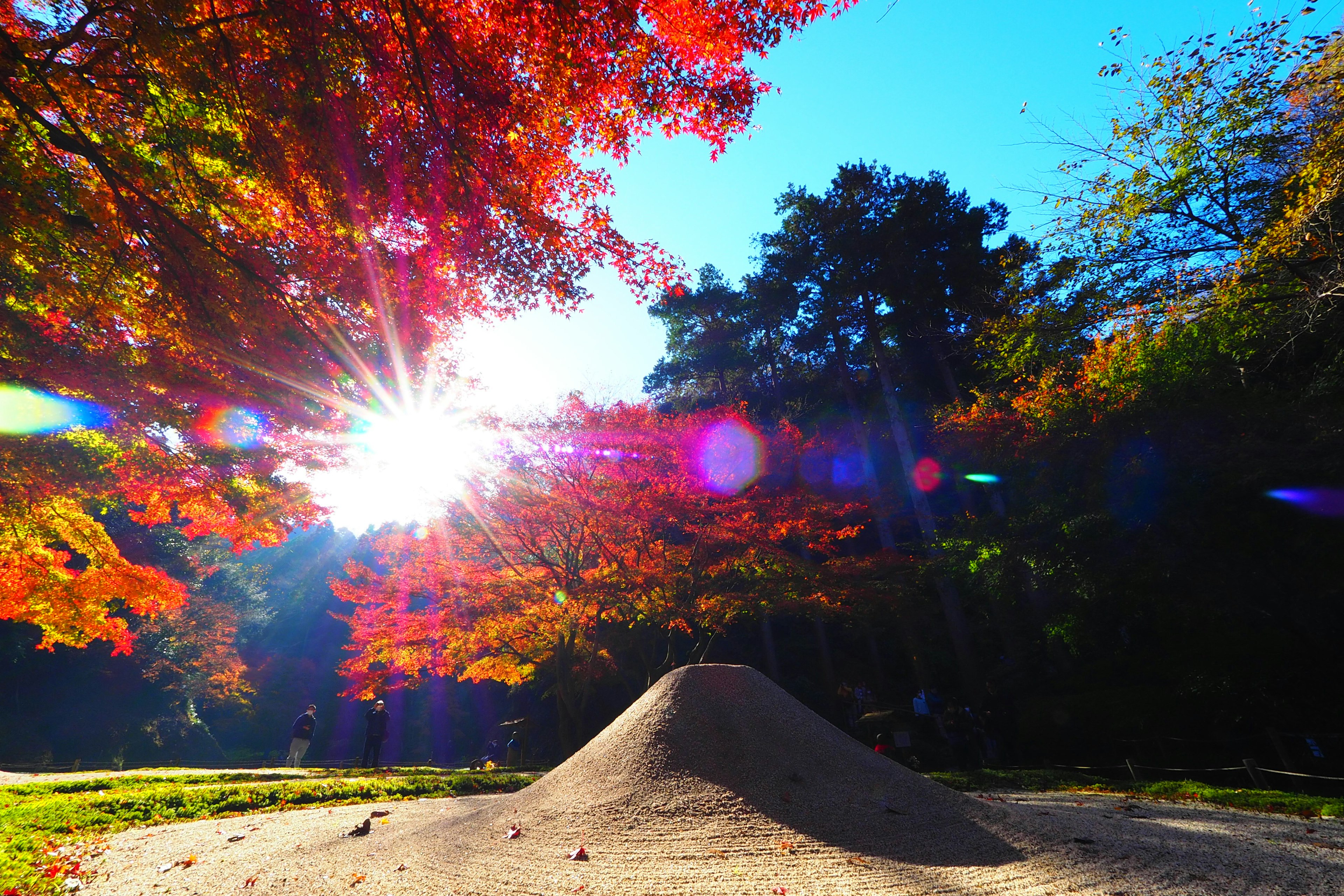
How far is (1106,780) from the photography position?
8898 millimetres

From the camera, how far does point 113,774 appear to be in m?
9.70

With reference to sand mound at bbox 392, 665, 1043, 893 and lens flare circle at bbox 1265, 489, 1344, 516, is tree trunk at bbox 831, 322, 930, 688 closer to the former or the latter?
lens flare circle at bbox 1265, 489, 1344, 516

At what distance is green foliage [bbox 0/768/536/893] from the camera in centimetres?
399

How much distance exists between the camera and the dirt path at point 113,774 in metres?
8.74

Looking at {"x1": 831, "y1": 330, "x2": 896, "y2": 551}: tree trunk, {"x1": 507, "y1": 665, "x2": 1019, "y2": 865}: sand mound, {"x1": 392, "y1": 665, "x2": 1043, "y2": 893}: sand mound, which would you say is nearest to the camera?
{"x1": 392, "y1": 665, "x2": 1043, "y2": 893}: sand mound

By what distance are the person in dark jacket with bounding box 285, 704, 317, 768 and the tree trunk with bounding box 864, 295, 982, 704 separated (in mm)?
14483

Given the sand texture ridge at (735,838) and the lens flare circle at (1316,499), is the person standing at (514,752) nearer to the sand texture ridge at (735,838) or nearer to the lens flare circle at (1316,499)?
the sand texture ridge at (735,838)

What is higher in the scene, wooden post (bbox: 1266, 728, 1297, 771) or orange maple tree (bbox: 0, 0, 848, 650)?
orange maple tree (bbox: 0, 0, 848, 650)

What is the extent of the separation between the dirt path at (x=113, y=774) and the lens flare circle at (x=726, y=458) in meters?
8.93

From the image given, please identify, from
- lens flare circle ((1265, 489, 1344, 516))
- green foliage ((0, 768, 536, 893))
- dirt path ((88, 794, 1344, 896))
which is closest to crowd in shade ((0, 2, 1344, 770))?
lens flare circle ((1265, 489, 1344, 516))

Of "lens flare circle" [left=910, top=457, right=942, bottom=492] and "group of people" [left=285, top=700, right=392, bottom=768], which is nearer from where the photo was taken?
"group of people" [left=285, top=700, right=392, bottom=768]

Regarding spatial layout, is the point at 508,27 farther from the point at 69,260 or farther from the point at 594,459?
the point at 594,459

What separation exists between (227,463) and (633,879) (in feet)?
27.7

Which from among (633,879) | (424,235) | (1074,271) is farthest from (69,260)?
(1074,271)
